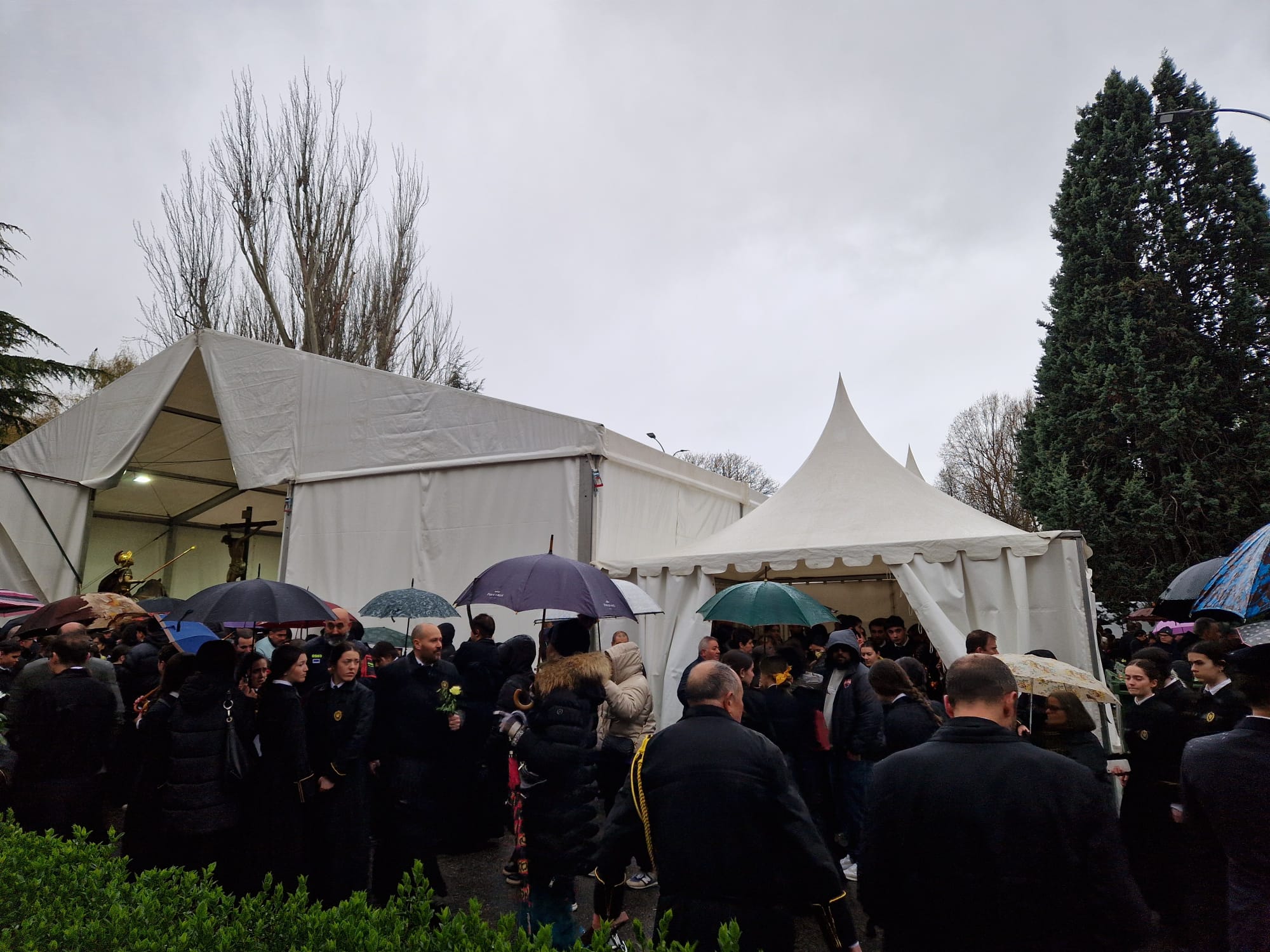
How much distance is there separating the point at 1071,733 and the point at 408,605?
21.0 feet

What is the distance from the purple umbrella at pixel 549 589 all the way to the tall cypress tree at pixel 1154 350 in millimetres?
16122

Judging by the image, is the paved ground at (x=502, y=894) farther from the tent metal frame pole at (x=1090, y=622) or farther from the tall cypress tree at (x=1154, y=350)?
the tall cypress tree at (x=1154, y=350)

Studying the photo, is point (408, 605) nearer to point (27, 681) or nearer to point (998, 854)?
point (27, 681)

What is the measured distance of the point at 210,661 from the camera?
421 centimetres

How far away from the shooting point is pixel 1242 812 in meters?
2.50

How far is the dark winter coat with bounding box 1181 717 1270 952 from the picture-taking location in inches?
96.7

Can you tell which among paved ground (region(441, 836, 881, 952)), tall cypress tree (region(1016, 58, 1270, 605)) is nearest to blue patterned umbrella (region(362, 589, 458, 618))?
paved ground (region(441, 836, 881, 952))

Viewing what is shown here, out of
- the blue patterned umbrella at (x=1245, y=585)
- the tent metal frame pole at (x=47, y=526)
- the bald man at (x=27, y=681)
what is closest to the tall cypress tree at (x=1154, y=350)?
the blue patterned umbrella at (x=1245, y=585)

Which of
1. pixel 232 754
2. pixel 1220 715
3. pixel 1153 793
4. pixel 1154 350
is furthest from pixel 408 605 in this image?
pixel 1154 350

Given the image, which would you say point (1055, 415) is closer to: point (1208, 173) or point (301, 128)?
point (1208, 173)

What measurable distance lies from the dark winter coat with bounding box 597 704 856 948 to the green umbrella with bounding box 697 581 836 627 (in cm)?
373

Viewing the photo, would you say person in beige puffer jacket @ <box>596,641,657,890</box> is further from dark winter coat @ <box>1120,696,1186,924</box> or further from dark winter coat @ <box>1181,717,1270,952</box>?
dark winter coat @ <box>1181,717,1270,952</box>

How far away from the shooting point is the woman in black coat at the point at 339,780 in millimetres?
4469

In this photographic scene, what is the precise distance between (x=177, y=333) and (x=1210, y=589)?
2485 cm
